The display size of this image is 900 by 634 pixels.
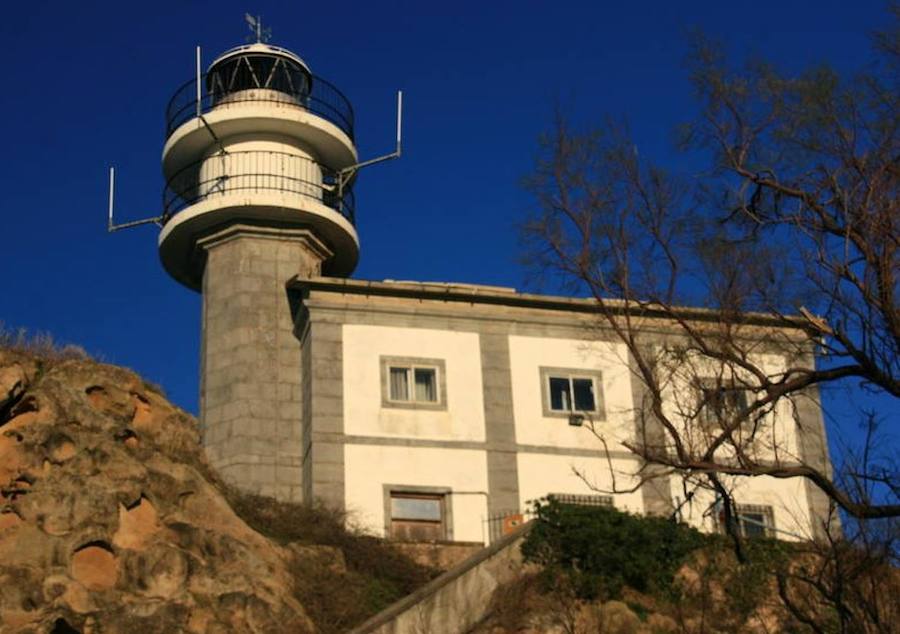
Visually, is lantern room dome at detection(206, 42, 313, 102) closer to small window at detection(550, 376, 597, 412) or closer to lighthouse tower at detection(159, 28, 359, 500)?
lighthouse tower at detection(159, 28, 359, 500)

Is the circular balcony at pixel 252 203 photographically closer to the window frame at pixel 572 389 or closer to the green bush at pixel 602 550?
the window frame at pixel 572 389

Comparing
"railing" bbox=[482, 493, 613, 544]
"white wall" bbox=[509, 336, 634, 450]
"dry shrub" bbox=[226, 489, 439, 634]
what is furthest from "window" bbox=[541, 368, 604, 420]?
"dry shrub" bbox=[226, 489, 439, 634]

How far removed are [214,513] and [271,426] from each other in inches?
381

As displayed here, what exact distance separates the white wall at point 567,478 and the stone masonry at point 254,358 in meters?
5.27

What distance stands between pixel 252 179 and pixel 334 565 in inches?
524

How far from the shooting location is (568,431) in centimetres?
3344

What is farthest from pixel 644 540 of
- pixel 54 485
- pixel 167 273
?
pixel 167 273

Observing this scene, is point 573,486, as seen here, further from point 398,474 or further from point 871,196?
point 871,196

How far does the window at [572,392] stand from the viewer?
33.8 m

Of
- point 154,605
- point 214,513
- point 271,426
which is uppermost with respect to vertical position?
point 271,426

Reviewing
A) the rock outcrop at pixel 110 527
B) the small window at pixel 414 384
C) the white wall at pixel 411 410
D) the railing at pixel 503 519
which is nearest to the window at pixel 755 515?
the railing at pixel 503 519

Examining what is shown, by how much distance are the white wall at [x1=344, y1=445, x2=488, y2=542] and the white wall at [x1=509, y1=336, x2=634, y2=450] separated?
5.25ft

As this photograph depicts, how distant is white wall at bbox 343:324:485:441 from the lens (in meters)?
32.3

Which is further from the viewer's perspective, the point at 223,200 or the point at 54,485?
the point at 223,200
